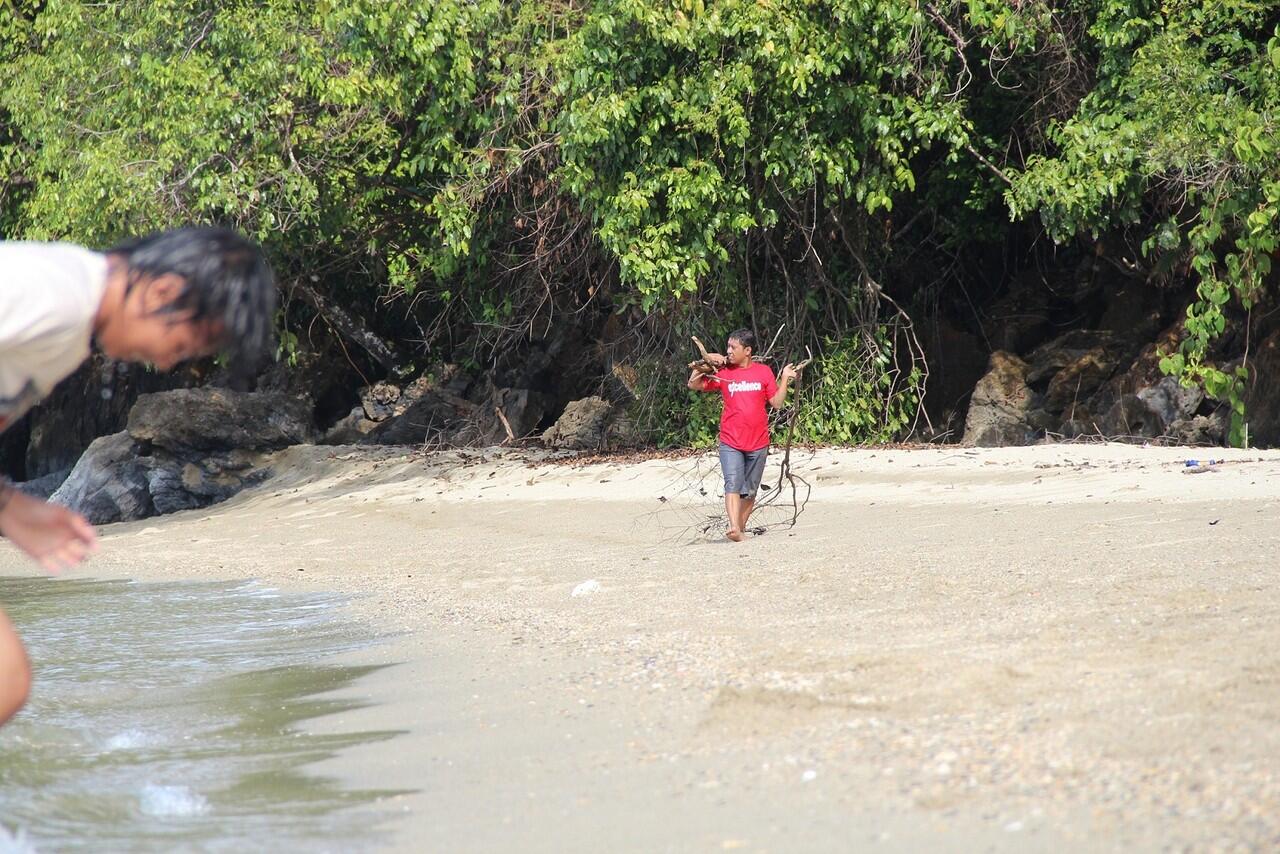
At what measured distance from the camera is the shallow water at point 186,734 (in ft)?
11.1

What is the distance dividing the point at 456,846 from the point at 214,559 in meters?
8.26

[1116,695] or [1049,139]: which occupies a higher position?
[1049,139]

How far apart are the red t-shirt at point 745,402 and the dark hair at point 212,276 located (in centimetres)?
626

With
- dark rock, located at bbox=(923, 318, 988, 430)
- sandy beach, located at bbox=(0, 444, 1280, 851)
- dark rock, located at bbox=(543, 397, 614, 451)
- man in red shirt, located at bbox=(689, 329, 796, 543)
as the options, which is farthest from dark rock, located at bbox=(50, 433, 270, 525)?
man in red shirt, located at bbox=(689, 329, 796, 543)

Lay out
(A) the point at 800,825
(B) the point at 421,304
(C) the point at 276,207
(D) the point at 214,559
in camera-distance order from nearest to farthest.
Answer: (A) the point at 800,825
(D) the point at 214,559
(C) the point at 276,207
(B) the point at 421,304

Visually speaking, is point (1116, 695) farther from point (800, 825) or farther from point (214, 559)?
point (214, 559)

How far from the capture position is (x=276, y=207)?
13.4 m

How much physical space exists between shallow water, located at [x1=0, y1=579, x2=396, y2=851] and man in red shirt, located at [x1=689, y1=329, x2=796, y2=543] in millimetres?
2642

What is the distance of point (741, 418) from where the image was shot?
8789mm

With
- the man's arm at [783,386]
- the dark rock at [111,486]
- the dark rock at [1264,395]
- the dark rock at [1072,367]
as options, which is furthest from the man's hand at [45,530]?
A: the dark rock at [111,486]

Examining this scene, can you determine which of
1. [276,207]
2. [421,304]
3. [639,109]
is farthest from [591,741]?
[421,304]

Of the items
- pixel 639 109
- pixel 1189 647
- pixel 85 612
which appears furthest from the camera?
pixel 639 109

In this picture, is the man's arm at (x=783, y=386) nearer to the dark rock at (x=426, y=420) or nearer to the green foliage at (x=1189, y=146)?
the green foliage at (x=1189, y=146)

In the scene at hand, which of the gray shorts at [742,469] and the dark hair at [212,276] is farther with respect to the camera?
the gray shorts at [742,469]
